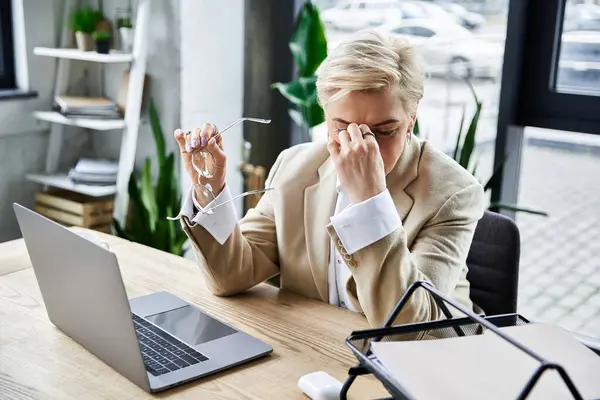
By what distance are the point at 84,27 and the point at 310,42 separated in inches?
38.8

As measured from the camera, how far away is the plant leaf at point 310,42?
2680 mm

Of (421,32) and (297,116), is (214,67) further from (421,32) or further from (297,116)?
(421,32)

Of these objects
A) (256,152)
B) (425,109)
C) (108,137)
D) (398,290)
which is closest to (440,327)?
(398,290)

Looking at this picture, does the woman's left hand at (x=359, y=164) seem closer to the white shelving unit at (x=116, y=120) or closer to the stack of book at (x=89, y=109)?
the white shelving unit at (x=116, y=120)

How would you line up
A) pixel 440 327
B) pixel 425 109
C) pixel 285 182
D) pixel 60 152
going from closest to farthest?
pixel 440 327 → pixel 285 182 → pixel 425 109 → pixel 60 152

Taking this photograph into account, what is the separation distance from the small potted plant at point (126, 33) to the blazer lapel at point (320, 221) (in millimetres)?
1566

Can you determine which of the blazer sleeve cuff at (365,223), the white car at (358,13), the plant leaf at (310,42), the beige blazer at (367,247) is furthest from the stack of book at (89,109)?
the blazer sleeve cuff at (365,223)

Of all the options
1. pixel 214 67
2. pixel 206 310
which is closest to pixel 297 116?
pixel 214 67

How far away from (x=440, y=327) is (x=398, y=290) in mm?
314

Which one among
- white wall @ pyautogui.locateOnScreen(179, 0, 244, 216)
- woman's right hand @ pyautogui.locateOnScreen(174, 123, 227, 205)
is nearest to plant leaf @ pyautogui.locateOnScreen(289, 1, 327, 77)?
white wall @ pyautogui.locateOnScreen(179, 0, 244, 216)

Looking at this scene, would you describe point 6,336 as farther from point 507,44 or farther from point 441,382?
point 507,44

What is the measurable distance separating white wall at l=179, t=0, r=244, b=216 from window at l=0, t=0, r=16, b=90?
2.66 ft

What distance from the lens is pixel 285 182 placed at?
1.70 meters

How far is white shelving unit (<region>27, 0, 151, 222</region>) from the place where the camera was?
2844 millimetres
